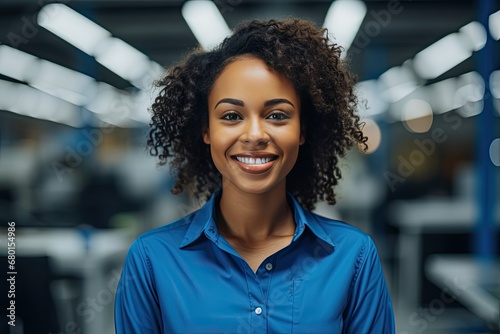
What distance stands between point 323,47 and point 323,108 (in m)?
0.13

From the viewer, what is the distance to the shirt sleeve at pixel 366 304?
3.59 feet

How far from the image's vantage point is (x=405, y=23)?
4.64 metres

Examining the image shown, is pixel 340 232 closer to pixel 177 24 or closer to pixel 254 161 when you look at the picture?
pixel 254 161

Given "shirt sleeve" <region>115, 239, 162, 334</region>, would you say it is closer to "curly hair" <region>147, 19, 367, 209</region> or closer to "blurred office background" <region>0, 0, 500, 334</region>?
"curly hair" <region>147, 19, 367, 209</region>

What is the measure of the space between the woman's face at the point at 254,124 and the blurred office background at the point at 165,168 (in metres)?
0.67

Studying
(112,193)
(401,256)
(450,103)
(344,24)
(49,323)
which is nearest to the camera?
(49,323)

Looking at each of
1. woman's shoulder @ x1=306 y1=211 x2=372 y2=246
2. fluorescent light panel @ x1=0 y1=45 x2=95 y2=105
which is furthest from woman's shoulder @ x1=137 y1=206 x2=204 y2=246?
Result: fluorescent light panel @ x1=0 y1=45 x2=95 y2=105

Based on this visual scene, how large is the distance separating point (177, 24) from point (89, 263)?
2.02m

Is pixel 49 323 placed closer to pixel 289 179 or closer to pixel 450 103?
pixel 289 179

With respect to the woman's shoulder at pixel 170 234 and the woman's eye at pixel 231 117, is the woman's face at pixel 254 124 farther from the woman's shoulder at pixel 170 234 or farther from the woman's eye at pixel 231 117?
the woman's shoulder at pixel 170 234

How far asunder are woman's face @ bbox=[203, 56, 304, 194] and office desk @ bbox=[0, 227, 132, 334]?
2381mm

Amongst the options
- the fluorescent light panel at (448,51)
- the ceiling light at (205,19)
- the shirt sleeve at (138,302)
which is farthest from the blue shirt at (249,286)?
the fluorescent light panel at (448,51)

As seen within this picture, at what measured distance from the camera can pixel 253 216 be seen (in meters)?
1.17

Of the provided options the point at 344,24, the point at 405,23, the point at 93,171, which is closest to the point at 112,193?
the point at 93,171
